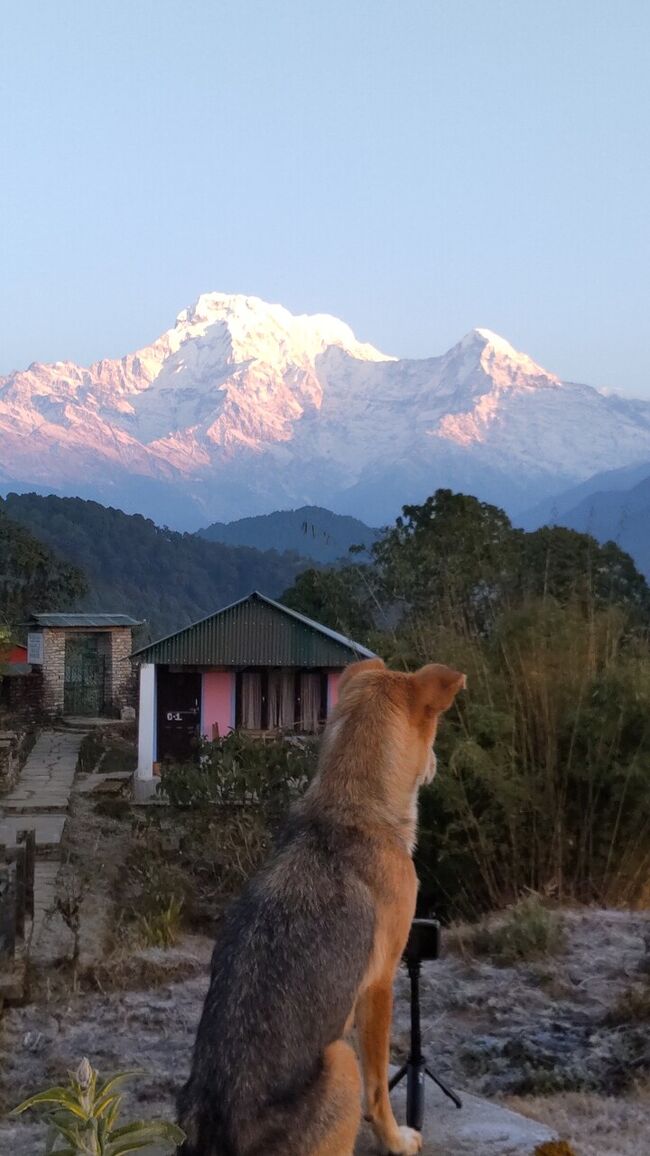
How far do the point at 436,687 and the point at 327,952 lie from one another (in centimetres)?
83

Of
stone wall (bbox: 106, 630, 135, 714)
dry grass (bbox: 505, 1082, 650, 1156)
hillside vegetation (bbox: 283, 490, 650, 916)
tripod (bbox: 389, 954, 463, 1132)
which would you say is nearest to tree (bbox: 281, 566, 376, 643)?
stone wall (bbox: 106, 630, 135, 714)

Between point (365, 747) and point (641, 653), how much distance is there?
18.7ft

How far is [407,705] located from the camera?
351 centimetres

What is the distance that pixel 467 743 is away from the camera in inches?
303

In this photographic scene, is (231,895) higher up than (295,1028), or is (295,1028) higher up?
(295,1028)

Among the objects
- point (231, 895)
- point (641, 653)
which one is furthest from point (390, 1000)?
point (231, 895)

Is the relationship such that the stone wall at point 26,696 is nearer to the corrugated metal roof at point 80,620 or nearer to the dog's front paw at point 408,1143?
the corrugated metal roof at point 80,620

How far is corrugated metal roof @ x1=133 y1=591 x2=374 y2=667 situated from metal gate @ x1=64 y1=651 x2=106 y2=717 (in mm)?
13812

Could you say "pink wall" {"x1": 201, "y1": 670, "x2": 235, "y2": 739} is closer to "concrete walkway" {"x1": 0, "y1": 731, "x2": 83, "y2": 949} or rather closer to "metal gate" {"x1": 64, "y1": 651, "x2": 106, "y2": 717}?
"concrete walkway" {"x1": 0, "y1": 731, "x2": 83, "y2": 949}

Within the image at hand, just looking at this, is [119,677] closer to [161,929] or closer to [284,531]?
[161,929]

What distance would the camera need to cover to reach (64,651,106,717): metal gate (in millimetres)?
37375

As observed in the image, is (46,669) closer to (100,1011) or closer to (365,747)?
(100,1011)

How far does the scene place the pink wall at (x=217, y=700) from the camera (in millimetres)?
25000

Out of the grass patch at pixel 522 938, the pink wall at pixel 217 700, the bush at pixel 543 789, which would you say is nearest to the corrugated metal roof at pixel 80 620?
the pink wall at pixel 217 700
